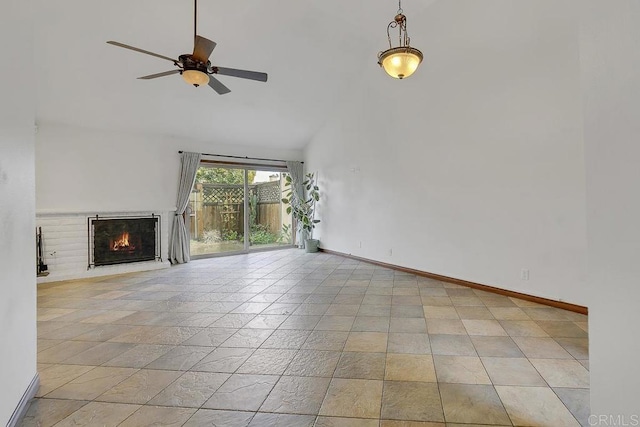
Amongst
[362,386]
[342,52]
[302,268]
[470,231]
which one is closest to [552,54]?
[470,231]

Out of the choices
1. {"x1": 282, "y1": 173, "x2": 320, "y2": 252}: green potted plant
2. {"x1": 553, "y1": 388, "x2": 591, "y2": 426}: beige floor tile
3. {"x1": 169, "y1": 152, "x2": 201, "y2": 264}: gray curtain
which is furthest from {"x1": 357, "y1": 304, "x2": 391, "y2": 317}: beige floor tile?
{"x1": 169, "y1": 152, "x2": 201, "y2": 264}: gray curtain

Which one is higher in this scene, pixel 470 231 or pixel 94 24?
pixel 94 24

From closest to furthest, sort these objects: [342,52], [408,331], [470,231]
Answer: [408,331] < [470,231] < [342,52]

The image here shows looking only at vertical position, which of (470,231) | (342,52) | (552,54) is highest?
(342,52)

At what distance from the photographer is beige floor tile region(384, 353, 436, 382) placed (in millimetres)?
2160

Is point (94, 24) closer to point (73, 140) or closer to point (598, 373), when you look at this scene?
point (73, 140)

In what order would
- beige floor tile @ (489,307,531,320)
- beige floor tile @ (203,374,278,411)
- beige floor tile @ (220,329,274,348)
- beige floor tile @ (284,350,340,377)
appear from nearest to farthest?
1. beige floor tile @ (203,374,278,411)
2. beige floor tile @ (284,350,340,377)
3. beige floor tile @ (220,329,274,348)
4. beige floor tile @ (489,307,531,320)

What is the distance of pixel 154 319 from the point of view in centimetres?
336

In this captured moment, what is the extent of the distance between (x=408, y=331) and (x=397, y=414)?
1.24 m

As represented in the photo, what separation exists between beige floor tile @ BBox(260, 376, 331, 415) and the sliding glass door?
17.9 feet

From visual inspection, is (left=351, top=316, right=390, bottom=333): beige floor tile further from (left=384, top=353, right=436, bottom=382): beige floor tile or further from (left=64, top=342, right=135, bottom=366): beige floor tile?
(left=64, top=342, right=135, bottom=366): beige floor tile

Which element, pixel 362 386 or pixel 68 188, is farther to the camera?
pixel 68 188

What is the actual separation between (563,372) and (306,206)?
20.6 ft

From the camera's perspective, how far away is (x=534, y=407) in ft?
5.99
